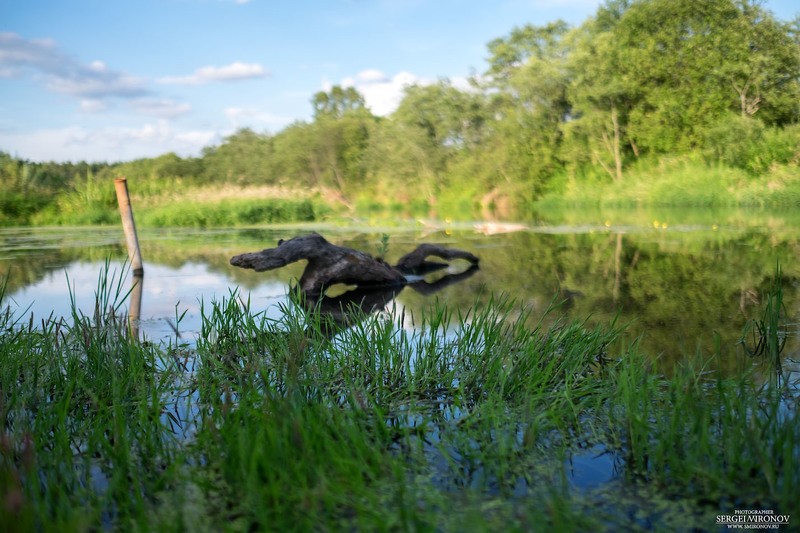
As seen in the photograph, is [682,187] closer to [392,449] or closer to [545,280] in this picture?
[545,280]

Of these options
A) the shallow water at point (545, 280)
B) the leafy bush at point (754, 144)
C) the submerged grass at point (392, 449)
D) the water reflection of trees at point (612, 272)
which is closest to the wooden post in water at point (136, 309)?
the shallow water at point (545, 280)

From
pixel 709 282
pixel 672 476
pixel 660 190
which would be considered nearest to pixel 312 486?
pixel 672 476

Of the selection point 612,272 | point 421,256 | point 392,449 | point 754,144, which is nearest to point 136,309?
point 421,256

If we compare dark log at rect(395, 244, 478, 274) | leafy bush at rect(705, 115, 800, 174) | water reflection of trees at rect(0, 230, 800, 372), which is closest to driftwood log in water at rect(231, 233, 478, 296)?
water reflection of trees at rect(0, 230, 800, 372)

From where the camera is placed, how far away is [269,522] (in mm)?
2191

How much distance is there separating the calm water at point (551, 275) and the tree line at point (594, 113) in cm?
1121

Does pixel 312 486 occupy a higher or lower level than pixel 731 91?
Answer: lower

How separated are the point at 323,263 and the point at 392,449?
4.95 meters

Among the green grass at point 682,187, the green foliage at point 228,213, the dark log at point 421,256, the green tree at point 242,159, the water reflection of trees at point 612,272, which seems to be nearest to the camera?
the water reflection of trees at point 612,272

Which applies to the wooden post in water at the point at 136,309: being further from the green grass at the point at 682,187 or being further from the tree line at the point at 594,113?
the green grass at the point at 682,187

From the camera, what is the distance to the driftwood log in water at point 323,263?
7289 mm

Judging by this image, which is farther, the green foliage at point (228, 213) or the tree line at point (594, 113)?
the tree line at point (594, 113)

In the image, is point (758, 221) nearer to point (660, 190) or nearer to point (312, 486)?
point (660, 190)

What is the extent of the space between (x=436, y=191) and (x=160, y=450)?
3758 cm
